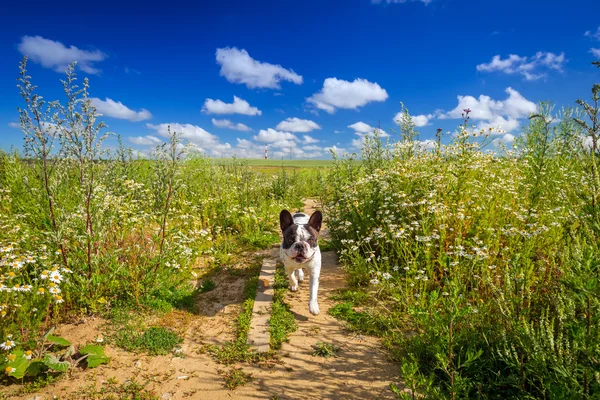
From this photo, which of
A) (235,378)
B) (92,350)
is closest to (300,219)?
(235,378)

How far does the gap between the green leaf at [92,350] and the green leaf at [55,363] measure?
0.20 m

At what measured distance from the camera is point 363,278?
5.23 m

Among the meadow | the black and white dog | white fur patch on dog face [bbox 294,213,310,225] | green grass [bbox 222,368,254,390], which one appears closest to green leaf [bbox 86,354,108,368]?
the meadow

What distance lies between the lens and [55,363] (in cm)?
310

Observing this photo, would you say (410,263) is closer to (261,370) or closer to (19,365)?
(261,370)

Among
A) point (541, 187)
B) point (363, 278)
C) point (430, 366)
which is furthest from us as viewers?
point (541, 187)

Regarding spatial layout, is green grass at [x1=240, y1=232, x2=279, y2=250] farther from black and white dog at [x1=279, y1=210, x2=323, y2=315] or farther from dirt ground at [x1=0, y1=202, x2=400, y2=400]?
dirt ground at [x1=0, y1=202, x2=400, y2=400]

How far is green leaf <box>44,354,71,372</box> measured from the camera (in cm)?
307

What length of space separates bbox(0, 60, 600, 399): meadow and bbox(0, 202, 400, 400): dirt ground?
0.59ft

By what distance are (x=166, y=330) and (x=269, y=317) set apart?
1.39 meters

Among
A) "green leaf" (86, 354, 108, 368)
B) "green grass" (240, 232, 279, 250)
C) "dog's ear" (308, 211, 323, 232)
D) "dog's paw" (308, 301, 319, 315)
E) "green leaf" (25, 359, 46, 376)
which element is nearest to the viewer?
"green leaf" (25, 359, 46, 376)

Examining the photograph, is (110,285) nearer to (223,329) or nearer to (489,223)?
(223,329)

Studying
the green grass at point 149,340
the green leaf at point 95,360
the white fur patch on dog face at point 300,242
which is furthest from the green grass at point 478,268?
the green leaf at point 95,360

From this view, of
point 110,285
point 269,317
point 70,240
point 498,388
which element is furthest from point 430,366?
point 70,240
